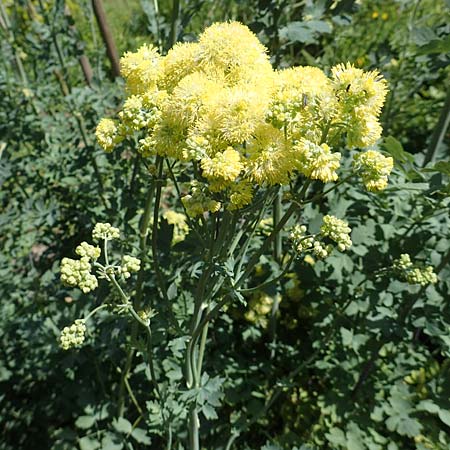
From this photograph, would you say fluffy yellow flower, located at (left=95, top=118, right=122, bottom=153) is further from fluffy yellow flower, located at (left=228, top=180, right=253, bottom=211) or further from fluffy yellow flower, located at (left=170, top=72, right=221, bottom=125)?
fluffy yellow flower, located at (left=228, top=180, right=253, bottom=211)

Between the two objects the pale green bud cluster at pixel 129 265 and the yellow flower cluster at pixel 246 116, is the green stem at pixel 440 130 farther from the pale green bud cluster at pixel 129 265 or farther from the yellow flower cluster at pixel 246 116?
the pale green bud cluster at pixel 129 265

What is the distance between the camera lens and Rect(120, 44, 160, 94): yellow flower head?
4.53 ft

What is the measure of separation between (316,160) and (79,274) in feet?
2.47

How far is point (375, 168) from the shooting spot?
3.92 ft

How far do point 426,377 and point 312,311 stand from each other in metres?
0.69

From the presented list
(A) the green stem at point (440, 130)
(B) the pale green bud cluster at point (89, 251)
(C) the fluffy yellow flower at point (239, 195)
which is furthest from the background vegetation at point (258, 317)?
(C) the fluffy yellow flower at point (239, 195)

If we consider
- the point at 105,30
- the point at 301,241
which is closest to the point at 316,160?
the point at 301,241

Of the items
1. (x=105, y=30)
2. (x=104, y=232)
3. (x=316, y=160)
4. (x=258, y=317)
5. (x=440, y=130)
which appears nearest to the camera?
(x=316, y=160)

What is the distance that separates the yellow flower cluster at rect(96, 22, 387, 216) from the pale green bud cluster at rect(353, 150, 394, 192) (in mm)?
39

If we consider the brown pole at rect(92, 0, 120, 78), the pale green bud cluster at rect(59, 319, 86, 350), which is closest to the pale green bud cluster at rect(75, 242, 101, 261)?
the pale green bud cluster at rect(59, 319, 86, 350)

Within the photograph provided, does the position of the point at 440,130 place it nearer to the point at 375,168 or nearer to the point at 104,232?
the point at 375,168

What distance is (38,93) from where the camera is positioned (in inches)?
107

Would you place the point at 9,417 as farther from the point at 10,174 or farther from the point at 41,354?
the point at 10,174

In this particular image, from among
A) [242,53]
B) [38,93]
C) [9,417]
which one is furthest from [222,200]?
[9,417]
